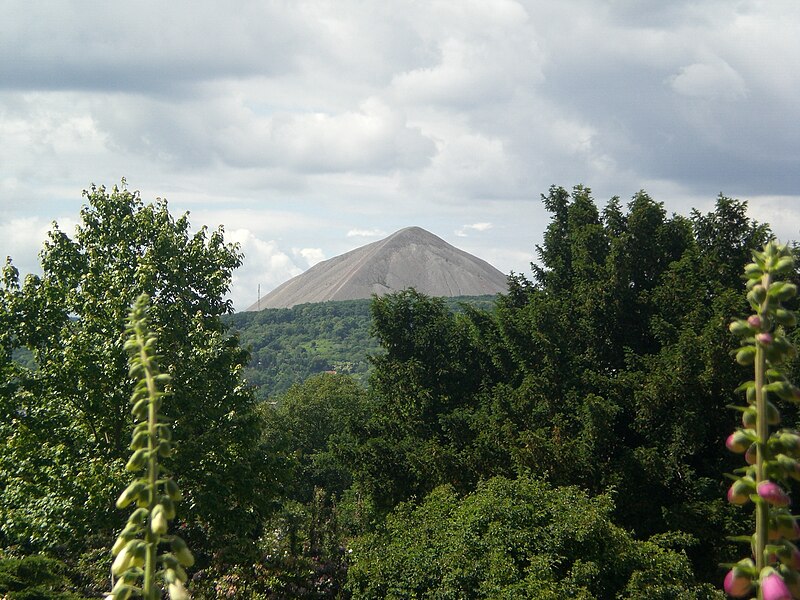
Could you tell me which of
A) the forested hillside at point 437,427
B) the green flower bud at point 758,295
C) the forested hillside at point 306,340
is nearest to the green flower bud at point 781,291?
the green flower bud at point 758,295

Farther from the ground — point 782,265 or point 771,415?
point 782,265

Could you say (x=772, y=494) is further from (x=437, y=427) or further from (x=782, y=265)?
(x=437, y=427)

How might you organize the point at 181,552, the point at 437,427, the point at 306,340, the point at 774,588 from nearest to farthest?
the point at 774,588
the point at 181,552
the point at 437,427
the point at 306,340

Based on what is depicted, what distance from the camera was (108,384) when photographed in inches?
717

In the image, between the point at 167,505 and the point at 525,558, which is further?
the point at 525,558

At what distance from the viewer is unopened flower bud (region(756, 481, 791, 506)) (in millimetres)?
2861

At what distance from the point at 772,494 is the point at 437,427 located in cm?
2455

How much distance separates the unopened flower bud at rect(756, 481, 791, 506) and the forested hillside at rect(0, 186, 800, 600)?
1007 cm

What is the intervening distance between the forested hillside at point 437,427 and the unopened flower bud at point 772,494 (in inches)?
396

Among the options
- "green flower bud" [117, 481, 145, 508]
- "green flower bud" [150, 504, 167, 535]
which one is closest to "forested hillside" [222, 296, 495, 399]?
"green flower bud" [117, 481, 145, 508]

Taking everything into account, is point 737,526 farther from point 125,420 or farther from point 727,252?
point 125,420

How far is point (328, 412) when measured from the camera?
55.8 metres

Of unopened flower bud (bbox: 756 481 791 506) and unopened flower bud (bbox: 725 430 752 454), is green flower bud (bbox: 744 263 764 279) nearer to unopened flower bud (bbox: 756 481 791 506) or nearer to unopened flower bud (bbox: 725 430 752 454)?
unopened flower bud (bbox: 725 430 752 454)

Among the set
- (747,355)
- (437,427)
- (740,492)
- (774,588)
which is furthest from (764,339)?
(437,427)
